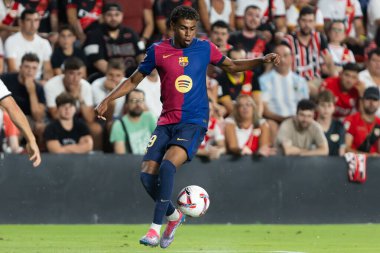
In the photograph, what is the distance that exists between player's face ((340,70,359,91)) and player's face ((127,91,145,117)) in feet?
11.5

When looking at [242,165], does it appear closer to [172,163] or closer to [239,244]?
[239,244]

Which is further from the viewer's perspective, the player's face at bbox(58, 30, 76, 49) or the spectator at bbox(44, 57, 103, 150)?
the player's face at bbox(58, 30, 76, 49)

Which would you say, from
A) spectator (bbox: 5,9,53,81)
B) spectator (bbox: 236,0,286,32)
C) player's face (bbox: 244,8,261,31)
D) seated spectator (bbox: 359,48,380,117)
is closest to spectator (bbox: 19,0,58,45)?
spectator (bbox: 5,9,53,81)

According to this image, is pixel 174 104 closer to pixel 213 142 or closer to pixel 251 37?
pixel 213 142

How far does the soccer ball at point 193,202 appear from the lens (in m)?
9.90

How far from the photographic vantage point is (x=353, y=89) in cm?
1577

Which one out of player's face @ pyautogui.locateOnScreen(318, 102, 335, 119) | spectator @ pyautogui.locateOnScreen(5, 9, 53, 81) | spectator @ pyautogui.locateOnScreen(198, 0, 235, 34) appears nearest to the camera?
player's face @ pyautogui.locateOnScreen(318, 102, 335, 119)

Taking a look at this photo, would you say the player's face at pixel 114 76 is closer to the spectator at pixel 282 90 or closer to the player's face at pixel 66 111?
the player's face at pixel 66 111

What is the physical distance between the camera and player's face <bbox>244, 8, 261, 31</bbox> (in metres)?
16.4

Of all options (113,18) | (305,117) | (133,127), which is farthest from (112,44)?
(305,117)

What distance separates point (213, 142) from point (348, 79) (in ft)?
8.95

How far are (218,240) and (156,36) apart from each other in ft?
19.0

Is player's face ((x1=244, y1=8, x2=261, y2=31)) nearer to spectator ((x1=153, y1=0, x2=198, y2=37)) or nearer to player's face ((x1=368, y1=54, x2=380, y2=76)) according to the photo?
spectator ((x1=153, y1=0, x2=198, y2=37))

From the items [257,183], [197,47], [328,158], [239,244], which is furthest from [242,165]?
[197,47]
